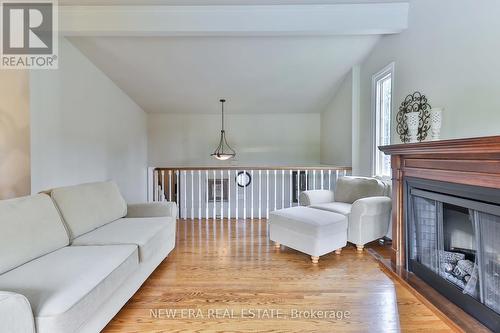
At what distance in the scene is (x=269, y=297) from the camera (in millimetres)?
2021

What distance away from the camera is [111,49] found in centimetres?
359

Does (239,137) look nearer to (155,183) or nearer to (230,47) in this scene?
(155,183)

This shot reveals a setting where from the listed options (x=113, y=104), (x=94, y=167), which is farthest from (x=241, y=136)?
(x=94, y=167)

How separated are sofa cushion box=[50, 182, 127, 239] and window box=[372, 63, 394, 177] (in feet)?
10.9

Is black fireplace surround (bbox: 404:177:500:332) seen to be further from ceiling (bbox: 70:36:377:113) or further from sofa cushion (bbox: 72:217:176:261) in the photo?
ceiling (bbox: 70:36:377:113)

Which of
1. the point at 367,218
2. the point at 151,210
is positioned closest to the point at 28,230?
the point at 151,210

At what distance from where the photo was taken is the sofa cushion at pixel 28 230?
5.12 feet

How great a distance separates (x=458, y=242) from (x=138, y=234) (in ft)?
7.83

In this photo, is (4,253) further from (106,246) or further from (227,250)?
(227,250)

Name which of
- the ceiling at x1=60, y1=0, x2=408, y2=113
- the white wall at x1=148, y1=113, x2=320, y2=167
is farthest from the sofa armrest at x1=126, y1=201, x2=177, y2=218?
the white wall at x1=148, y1=113, x2=320, y2=167

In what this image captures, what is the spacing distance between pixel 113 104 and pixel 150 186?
1581mm

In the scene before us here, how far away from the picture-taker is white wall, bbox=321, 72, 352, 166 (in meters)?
4.54

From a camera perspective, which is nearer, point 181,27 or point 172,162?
point 181,27

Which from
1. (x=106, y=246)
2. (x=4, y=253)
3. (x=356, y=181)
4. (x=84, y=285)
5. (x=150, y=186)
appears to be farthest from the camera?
(x=150, y=186)
